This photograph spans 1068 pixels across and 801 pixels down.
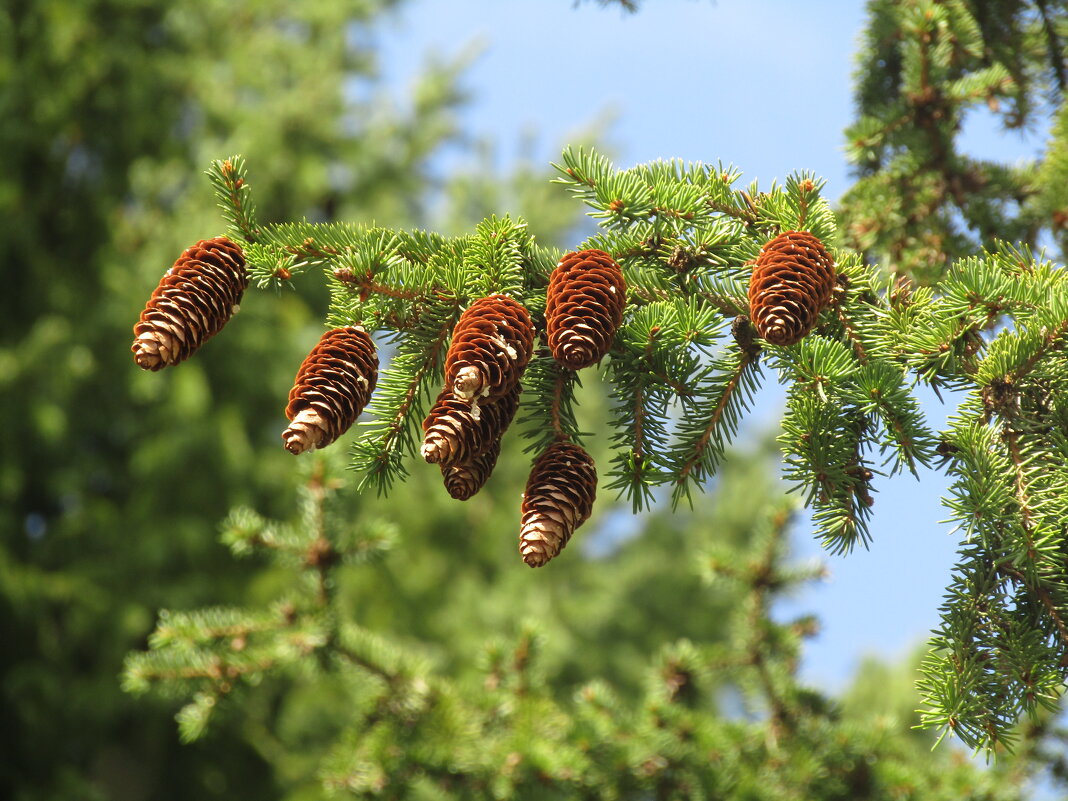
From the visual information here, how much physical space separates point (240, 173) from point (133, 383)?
5.89 m

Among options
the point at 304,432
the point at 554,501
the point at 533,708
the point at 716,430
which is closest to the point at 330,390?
the point at 304,432

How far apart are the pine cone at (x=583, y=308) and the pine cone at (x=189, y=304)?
48cm

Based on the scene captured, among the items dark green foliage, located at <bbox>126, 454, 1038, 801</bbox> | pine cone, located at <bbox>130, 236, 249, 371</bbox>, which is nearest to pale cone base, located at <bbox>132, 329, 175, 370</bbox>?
pine cone, located at <bbox>130, 236, 249, 371</bbox>

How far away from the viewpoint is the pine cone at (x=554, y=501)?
4.33 feet

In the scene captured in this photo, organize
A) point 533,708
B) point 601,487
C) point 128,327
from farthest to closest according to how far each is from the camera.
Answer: point 128,327
point 533,708
point 601,487

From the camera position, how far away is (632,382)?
1.53 meters

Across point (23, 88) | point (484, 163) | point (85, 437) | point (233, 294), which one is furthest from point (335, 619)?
point (484, 163)

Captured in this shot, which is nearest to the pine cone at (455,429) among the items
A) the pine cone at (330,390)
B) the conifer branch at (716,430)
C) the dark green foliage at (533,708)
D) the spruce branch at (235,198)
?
the pine cone at (330,390)

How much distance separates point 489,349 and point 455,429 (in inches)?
4.6

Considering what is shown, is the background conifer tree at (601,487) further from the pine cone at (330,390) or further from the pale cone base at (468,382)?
the pale cone base at (468,382)

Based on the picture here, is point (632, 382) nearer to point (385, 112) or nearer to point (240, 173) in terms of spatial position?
point (240, 173)

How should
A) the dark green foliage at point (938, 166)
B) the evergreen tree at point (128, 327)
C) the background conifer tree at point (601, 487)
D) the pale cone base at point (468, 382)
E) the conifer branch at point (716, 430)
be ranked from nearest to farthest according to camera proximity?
the pale cone base at point (468, 382) < the background conifer tree at point (601, 487) < the conifer branch at point (716, 430) < the dark green foliage at point (938, 166) < the evergreen tree at point (128, 327)

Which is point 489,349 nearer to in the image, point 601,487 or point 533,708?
point 601,487

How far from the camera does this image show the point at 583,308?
1320 mm
